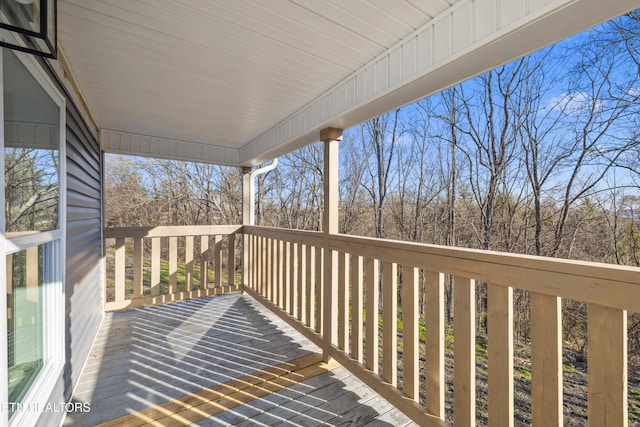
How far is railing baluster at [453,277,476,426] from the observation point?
4.94 feet

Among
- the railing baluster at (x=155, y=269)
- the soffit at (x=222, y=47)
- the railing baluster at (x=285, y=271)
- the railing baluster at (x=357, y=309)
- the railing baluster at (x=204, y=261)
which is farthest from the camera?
the railing baluster at (x=204, y=261)

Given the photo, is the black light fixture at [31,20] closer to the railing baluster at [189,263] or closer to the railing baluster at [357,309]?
the railing baluster at [357,309]

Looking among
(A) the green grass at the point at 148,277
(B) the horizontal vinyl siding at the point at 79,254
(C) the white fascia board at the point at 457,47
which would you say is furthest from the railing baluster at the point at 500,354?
(A) the green grass at the point at 148,277

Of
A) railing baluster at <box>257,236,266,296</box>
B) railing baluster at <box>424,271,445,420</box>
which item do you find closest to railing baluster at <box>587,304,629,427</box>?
railing baluster at <box>424,271,445,420</box>

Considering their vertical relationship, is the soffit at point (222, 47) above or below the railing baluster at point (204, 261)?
above

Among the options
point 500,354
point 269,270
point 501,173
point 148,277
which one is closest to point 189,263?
point 269,270

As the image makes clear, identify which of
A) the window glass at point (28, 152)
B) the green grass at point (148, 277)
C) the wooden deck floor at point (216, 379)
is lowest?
the green grass at point (148, 277)

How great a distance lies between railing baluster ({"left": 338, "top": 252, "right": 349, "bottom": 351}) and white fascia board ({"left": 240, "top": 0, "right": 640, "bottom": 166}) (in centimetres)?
121

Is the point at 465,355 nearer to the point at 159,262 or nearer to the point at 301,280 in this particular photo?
the point at 301,280

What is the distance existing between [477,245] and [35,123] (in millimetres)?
5763

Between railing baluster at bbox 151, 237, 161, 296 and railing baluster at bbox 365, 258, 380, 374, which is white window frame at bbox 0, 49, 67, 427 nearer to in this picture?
railing baluster at bbox 365, 258, 380, 374

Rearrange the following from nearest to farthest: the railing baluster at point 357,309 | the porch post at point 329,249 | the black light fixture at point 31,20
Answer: the black light fixture at point 31,20 < the railing baluster at point 357,309 < the porch post at point 329,249

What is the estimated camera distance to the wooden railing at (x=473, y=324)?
3.44 ft

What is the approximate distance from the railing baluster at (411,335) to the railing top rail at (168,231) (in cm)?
327
